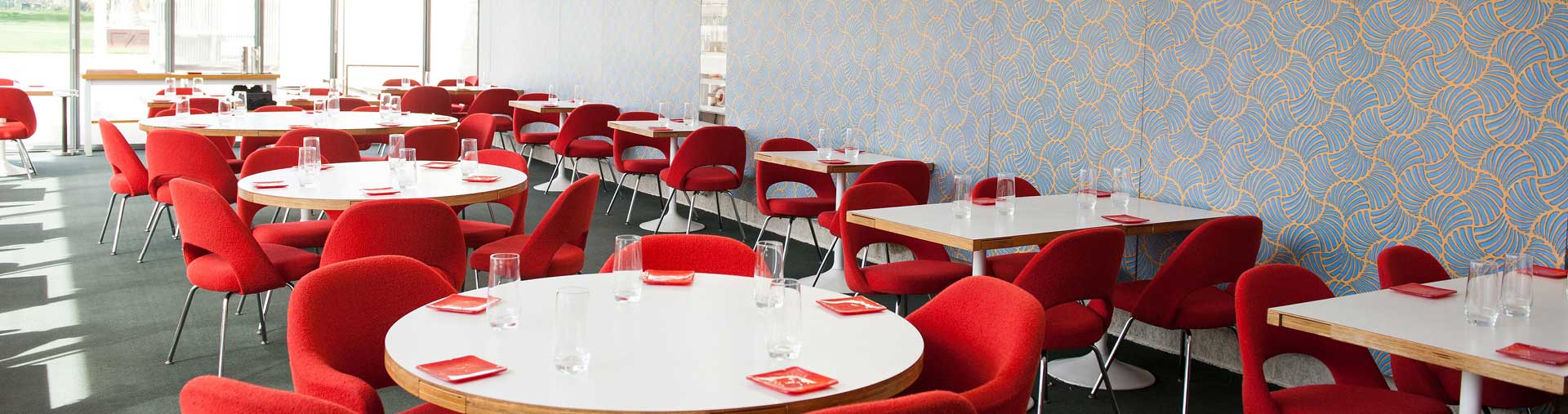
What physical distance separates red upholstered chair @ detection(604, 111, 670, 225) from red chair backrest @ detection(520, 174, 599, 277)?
144 inches

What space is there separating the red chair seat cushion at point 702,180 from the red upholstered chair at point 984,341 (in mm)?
4615

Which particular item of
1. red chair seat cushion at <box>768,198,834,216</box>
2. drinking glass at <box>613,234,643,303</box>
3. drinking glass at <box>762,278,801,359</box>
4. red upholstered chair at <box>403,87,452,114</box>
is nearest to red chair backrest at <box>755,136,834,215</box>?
red chair seat cushion at <box>768,198,834,216</box>

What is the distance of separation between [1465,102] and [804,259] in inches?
152

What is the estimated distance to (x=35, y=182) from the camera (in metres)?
9.83

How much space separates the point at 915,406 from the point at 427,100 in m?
9.93

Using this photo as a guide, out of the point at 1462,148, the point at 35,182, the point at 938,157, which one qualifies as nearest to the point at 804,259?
the point at 938,157

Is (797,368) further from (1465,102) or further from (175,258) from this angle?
(175,258)

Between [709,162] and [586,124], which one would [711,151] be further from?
[586,124]

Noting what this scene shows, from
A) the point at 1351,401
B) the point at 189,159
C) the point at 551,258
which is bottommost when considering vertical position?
the point at 1351,401

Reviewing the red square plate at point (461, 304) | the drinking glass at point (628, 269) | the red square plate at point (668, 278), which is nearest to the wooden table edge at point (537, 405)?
the red square plate at point (461, 304)

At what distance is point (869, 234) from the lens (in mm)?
5004

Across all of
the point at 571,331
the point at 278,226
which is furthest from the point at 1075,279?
the point at 278,226

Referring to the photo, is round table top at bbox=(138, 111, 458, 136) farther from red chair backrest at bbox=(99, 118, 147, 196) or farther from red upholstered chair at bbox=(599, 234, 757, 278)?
red upholstered chair at bbox=(599, 234, 757, 278)

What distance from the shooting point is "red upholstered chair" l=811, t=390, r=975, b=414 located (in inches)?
69.3
